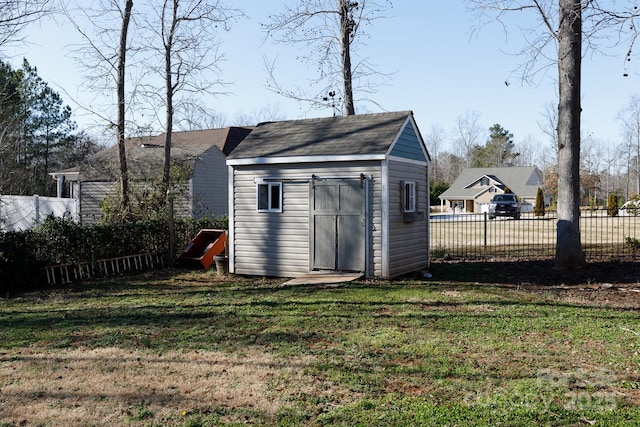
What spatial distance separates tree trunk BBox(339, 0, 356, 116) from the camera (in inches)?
778

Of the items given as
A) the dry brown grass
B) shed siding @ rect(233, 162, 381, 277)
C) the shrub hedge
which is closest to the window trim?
shed siding @ rect(233, 162, 381, 277)

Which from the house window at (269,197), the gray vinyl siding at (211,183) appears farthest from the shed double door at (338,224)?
the gray vinyl siding at (211,183)

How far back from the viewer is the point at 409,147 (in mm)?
12961

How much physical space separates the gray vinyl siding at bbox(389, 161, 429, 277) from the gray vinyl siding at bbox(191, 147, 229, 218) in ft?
40.3

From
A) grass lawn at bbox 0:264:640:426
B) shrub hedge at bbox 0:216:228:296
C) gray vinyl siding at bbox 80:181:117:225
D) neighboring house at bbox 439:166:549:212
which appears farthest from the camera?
neighboring house at bbox 439:166:549:212

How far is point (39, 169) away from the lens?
1497 inches

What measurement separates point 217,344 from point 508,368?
11.0 ft

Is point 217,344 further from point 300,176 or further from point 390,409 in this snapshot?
point 300,176

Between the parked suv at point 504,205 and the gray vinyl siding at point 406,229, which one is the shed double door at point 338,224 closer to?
the gray vinyl siding at point 406,229

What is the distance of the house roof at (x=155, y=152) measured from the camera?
20.0 metres

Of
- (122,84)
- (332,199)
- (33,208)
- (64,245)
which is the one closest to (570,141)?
(332,199)

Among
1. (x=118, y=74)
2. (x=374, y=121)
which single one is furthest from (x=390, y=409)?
(x=118, y=74)

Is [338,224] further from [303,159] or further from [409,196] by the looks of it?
[409,196]

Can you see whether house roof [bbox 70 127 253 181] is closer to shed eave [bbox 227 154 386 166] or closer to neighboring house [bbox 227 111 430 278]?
shed eave [bbox 227 154 386 166]
